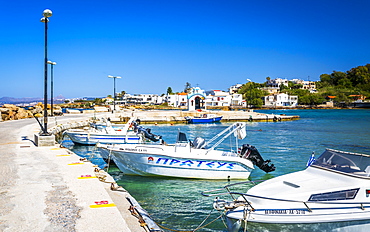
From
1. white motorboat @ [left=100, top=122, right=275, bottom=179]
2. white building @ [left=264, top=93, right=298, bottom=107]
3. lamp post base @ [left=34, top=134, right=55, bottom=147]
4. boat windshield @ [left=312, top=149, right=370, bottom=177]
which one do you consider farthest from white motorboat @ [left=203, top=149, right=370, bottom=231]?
white building @ [left=264, top=93, right=298, bottom=107]

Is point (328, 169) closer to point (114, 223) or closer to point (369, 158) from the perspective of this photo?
point (369, 158)

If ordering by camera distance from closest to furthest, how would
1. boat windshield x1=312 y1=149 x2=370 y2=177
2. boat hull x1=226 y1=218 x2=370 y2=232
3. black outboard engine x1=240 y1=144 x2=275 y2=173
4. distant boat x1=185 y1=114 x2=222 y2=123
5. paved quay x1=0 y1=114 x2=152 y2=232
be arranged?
paved quay x1=0 y1=114 x2=152 y2=232 → boat hull x1=226 y1=218 x2=370 y2=232 → boat windshield x1=312 y1=149 x2=370 y2=177 → black outboard engine x1=240 y1=144 x2=275 y2=173 → distant boat x1=185 y1=114 x2=222 y2=123

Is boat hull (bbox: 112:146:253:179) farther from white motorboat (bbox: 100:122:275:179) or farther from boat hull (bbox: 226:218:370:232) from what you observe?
boat hull (bbox: 226:218:370:232)

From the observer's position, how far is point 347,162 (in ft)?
28.4

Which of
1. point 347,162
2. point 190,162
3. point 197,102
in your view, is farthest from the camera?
point 197,102

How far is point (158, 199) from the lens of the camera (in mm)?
12375

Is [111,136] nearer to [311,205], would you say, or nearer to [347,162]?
[347,162]

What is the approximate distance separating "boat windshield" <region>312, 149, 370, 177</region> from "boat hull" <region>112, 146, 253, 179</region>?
5.83m

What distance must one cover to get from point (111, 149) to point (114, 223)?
936 cm

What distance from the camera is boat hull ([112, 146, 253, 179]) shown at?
579 inches

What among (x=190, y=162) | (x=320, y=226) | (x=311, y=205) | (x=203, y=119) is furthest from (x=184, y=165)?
(x=203, y=119)

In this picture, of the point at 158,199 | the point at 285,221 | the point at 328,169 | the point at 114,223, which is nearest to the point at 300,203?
the point at 285,221

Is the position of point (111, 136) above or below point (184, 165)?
above

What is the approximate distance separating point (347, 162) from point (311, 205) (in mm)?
2123
